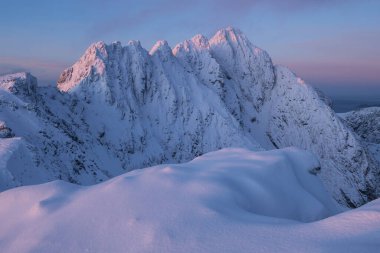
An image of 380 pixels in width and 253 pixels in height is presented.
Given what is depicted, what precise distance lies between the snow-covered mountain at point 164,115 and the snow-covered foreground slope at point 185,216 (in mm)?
8393

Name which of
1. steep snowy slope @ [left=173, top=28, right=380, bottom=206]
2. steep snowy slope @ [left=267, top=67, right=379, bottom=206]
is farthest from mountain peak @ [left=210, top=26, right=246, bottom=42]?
steep snowy slope @ [left=267, top=67, right=379, bottom=206]

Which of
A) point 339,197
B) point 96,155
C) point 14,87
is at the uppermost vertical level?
point 14,87

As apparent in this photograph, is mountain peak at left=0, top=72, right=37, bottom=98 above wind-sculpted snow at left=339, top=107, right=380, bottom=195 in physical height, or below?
above

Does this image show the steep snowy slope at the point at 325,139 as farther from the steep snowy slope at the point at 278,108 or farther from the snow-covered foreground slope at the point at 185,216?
the snow-covered foreground slope at the point at 185,216

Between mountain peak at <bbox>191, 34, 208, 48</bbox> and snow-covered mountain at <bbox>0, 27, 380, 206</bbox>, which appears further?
mountain peak at <bbox>191, 34, 208, 48</bbox>

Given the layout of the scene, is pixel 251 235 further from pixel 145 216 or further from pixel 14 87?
pixel 14 87

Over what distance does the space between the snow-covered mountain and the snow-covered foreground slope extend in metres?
8.39

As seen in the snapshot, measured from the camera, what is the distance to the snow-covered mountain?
83.3ft

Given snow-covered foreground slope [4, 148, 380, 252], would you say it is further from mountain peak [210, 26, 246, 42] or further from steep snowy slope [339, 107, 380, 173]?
steep snowy slope [339, 107, 380, 173]

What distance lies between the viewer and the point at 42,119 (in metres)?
26.6

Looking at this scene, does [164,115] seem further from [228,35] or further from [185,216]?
[185,216]

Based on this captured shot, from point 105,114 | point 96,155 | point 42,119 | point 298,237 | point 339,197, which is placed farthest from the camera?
point 339,197

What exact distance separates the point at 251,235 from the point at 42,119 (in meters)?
24.5

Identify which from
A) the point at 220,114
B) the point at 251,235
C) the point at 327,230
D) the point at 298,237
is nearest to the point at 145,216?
the point at 251,235
